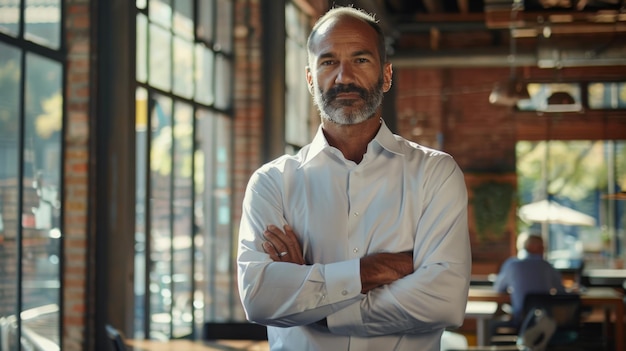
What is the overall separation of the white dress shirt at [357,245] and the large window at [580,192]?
1303cm

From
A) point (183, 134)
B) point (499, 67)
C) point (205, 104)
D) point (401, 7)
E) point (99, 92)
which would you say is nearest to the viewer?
point (99, 92)

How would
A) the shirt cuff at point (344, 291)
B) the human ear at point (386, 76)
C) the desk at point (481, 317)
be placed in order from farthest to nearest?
the desk at point (481, 317), the human ear at point (386, 76), the shirt cuff at point (344, 291)

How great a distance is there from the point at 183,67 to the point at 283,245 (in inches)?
186

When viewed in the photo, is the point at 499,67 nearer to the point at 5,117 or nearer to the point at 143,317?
the point at 143,317

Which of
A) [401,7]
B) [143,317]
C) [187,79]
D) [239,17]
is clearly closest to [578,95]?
[401,7]

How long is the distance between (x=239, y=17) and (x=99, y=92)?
304 cm

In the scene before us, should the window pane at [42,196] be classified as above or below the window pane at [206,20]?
below

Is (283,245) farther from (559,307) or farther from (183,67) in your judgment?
(559,307)

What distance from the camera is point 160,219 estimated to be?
598 cm

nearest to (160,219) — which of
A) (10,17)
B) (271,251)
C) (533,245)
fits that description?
(10,17)

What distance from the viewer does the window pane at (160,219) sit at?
5.83 metres

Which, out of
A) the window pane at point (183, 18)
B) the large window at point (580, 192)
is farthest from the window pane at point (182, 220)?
the large window at point (580, 192)

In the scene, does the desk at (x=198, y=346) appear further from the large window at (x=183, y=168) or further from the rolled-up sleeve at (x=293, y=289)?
the rolled-up sleeve at (x=293, y=289)

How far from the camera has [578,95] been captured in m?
14.3
